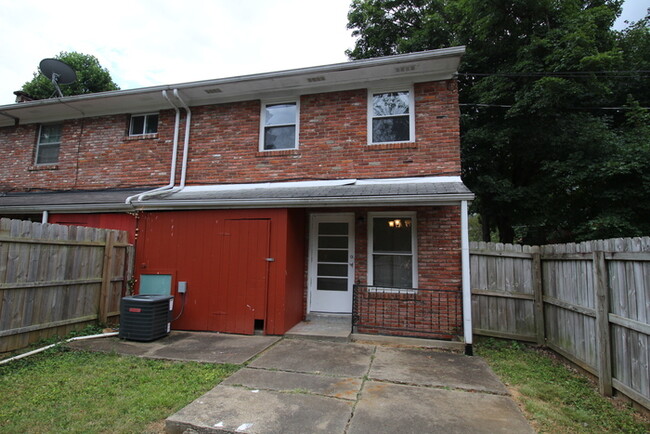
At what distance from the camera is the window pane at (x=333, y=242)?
679cm

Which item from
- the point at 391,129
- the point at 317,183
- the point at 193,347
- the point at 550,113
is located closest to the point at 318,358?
the point at 193,347

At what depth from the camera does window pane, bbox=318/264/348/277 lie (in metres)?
6.72

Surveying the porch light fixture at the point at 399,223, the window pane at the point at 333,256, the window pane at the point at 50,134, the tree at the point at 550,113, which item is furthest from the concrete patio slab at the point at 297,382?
the window pane at the point at 50,134

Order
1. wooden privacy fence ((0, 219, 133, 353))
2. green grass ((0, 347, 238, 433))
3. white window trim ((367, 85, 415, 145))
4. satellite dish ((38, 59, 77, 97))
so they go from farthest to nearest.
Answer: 1. satellite dish ((38, 59, 77, 97))
2. white window trim ((367, 85, 415, 145))
3. wooden privacy fence ((0, 219, 133, 353))
4. green grass ((0, 347, 238, 433))

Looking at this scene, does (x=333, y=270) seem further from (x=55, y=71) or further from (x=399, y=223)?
(x=55, y=71)

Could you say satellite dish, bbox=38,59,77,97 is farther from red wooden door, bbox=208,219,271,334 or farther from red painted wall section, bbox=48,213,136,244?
red wooden door, bbox=208,219,271,334

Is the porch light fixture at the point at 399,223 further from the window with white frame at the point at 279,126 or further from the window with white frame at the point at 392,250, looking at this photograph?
the window with white frame at the point at 279,126

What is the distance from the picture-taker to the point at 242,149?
292 inches

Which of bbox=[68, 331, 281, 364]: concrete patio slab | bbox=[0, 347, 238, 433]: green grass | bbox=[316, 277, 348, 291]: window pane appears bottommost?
bbox=[0, 347, 238, 433]: green grass

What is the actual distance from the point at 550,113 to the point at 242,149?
8270 mm

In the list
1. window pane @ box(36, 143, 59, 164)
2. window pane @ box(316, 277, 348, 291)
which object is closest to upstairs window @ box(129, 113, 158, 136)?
window pane @ box(36, 143, 59, 164)

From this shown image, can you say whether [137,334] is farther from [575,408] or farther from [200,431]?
[575,408]

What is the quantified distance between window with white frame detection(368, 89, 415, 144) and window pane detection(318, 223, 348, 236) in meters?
1.89

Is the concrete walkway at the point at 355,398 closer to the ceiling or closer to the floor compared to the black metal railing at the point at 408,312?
closer to the floor
